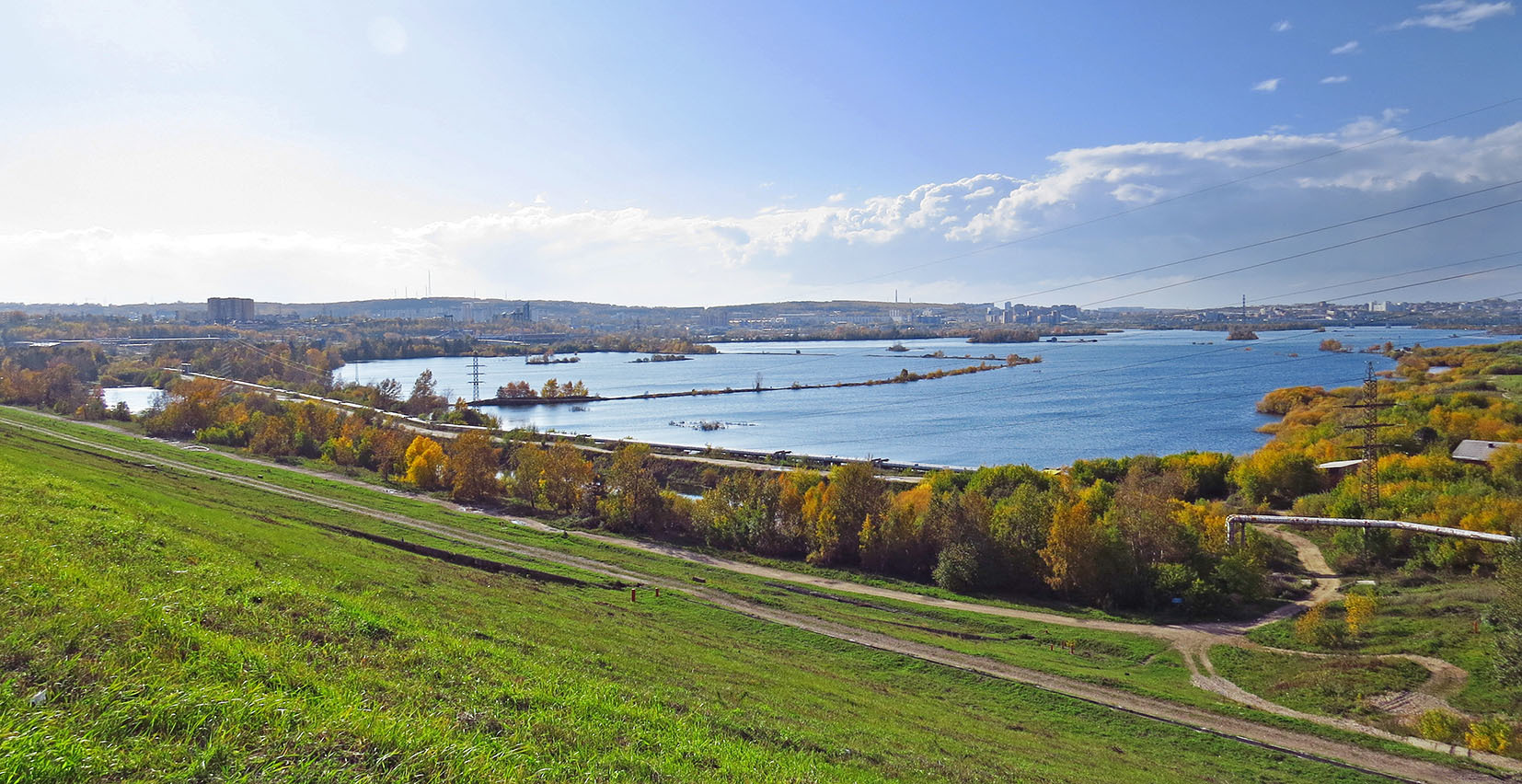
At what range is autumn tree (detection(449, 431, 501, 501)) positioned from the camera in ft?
128

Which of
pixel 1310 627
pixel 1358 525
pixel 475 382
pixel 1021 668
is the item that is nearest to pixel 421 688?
pixel 1021 668

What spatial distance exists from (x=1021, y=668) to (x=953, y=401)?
237 feet

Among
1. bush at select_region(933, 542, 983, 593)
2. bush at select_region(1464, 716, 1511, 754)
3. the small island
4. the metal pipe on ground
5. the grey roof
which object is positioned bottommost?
bush at select_region(933, 542, 983, 593)

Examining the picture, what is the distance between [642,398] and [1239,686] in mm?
83189

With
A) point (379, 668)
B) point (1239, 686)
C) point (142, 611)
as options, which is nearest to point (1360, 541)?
point (1239, 686)

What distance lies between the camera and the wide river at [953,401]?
60.5m

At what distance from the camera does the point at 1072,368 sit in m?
120

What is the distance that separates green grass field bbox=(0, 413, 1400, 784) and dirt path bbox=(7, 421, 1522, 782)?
28.9 inches

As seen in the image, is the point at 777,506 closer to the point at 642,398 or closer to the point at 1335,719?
the point at 1335,719

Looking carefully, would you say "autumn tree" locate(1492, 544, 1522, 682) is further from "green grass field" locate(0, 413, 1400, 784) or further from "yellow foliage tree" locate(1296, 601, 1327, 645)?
"green grass field" locate(0, 413, 1400, 784)

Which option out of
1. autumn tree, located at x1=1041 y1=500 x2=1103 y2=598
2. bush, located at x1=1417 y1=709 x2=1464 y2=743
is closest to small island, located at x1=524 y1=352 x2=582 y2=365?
autumn tree, located at x1=1041 y1=500 x2=1103 y2=598

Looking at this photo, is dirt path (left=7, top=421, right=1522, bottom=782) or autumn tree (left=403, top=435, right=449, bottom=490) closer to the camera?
dirt path (left=7, top=421, right=1522, bottom=782)

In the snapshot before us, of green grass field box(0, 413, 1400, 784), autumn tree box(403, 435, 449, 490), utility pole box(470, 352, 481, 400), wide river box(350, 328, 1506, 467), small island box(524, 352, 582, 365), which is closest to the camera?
green grass field box(0, 413, 1400, 784)

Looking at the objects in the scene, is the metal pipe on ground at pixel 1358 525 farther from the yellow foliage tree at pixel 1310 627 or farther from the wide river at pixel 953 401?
the wide river at pixel 953 401
